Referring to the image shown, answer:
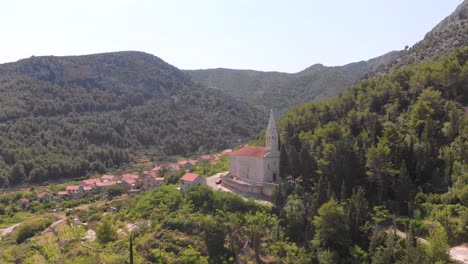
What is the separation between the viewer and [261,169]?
46344mm

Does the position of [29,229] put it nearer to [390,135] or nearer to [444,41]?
[390,135]

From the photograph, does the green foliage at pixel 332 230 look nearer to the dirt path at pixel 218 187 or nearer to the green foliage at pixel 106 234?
the dirt path at pixel 218 187

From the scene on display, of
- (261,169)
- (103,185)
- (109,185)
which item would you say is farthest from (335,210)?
(103,185)

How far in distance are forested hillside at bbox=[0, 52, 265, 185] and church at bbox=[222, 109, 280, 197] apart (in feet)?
172

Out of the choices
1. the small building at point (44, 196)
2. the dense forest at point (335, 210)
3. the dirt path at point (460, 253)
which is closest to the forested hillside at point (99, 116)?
the small building at point (44, 196)

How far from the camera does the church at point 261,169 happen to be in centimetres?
4516

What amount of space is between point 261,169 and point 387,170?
Answer: 1352cm

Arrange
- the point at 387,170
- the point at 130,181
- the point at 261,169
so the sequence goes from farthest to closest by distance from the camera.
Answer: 1. the point at 130,181
2. the point at 261,169
3. the point at 387,170

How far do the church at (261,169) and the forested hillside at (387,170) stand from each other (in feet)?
4.09

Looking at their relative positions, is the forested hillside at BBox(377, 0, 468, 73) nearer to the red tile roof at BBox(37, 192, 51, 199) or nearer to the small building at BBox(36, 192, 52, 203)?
the small building at BBox(36, 192, 52, 203)

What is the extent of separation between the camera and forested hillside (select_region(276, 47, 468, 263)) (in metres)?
33.0

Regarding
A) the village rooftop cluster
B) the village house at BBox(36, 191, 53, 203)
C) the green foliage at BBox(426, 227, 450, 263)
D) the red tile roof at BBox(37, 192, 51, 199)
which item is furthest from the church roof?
the red tile roof at BBox(37, 192, 51, 199)

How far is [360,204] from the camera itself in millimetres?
34875

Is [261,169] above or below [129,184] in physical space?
above
